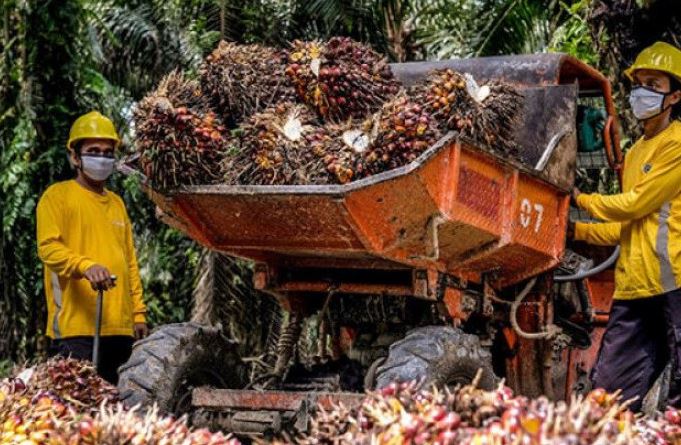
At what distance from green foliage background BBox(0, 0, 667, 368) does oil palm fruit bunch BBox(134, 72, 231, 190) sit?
3.73 m

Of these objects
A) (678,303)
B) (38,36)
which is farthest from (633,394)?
(38,36)

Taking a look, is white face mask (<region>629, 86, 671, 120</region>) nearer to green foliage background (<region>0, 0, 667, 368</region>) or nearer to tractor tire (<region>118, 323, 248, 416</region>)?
green foliage background (<region>0, 0, 667, 368</region>)

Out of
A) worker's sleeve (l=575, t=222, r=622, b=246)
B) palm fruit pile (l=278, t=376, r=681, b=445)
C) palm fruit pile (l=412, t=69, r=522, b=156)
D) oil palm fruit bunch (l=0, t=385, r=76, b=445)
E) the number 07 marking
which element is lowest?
oil palm fruit bunch (l=0, t=385, r=76, b=445)

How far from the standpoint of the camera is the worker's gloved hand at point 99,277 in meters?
6.73

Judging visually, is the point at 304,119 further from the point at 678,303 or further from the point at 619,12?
the point at 619,12

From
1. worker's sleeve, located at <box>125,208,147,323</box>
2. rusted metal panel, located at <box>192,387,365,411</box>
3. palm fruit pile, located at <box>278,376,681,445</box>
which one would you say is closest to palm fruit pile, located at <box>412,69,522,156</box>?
rusted metal panel, located at <box>192,387,365,411</box>

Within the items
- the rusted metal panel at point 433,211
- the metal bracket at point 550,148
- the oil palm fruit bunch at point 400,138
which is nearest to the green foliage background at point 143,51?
the metal bracket at point 550,148

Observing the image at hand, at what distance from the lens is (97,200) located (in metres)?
7.45

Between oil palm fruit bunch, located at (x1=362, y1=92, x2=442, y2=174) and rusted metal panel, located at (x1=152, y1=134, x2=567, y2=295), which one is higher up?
oil palm fruit bunch, located at (x1=362, y1=92, x2=442, y2=174)

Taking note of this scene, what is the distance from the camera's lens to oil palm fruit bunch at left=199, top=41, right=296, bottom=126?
6.28 meters

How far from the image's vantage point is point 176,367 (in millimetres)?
6430

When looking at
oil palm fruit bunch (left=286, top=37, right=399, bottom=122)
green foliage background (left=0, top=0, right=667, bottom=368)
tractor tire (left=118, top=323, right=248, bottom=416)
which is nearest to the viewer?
oil palm fruit bunch (left=286, top=37, right=399, bottom=122)

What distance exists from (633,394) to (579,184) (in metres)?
4.70

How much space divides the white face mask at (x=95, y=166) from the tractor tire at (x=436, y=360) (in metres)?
2.37
